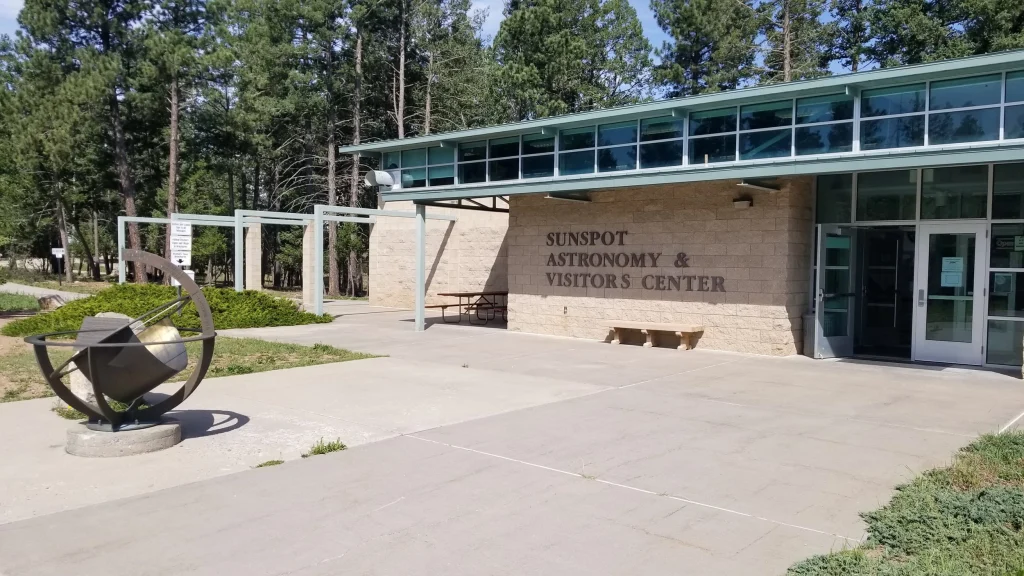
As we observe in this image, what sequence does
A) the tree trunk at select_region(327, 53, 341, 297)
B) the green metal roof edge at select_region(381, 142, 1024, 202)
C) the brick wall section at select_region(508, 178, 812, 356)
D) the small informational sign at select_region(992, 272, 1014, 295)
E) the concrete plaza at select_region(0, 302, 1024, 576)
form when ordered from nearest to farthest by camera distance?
the concrete plaza at select_region(0, 302, 1024, 576) → the green metal roof edge at select_region(381, 142, 1024, 202) → the small informational sign at select_region(992, 272, 1014, 295) → the brick wall section at select_region(508, 178, 812, 356) → the tree trunk at select_region(327, 53, 341, 297)

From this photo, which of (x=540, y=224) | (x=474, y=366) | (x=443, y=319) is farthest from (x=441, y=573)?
(x=443, y=319)

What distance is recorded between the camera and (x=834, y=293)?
1438 centimetres

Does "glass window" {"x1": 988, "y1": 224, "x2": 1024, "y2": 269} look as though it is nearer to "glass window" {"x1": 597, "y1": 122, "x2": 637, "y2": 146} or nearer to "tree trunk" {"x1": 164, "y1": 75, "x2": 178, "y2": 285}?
"glass window" {"x1": 597, "y1": 122, "x2": 637, "y2": 146}

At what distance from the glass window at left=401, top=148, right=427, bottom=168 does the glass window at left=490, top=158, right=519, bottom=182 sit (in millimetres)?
2186

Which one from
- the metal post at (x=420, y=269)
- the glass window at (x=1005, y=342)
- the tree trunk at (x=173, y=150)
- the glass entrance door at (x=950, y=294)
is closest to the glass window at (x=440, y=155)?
the metal post at (x=420, y=269)

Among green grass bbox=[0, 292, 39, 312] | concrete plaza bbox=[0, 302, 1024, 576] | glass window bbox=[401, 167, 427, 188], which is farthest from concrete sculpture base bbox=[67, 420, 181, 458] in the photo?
green grass bbox=[0, 292, 39, 312]

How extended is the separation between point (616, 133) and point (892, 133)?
523cm

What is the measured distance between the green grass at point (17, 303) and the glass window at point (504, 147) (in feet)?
53.1

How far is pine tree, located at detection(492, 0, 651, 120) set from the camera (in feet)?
113

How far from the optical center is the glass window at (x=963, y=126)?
37.1 feet

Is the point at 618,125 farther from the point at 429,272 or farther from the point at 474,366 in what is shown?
the point at 429,272

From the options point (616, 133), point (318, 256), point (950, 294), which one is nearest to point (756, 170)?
point (616, 133)

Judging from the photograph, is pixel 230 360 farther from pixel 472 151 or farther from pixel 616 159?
pixel 616 159

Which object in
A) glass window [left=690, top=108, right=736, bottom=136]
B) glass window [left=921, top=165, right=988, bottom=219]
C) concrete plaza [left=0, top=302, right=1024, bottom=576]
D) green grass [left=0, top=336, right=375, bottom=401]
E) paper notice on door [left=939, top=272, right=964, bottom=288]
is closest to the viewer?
concrete plaza [left=0, top=302, right=1024, bottom=576]
